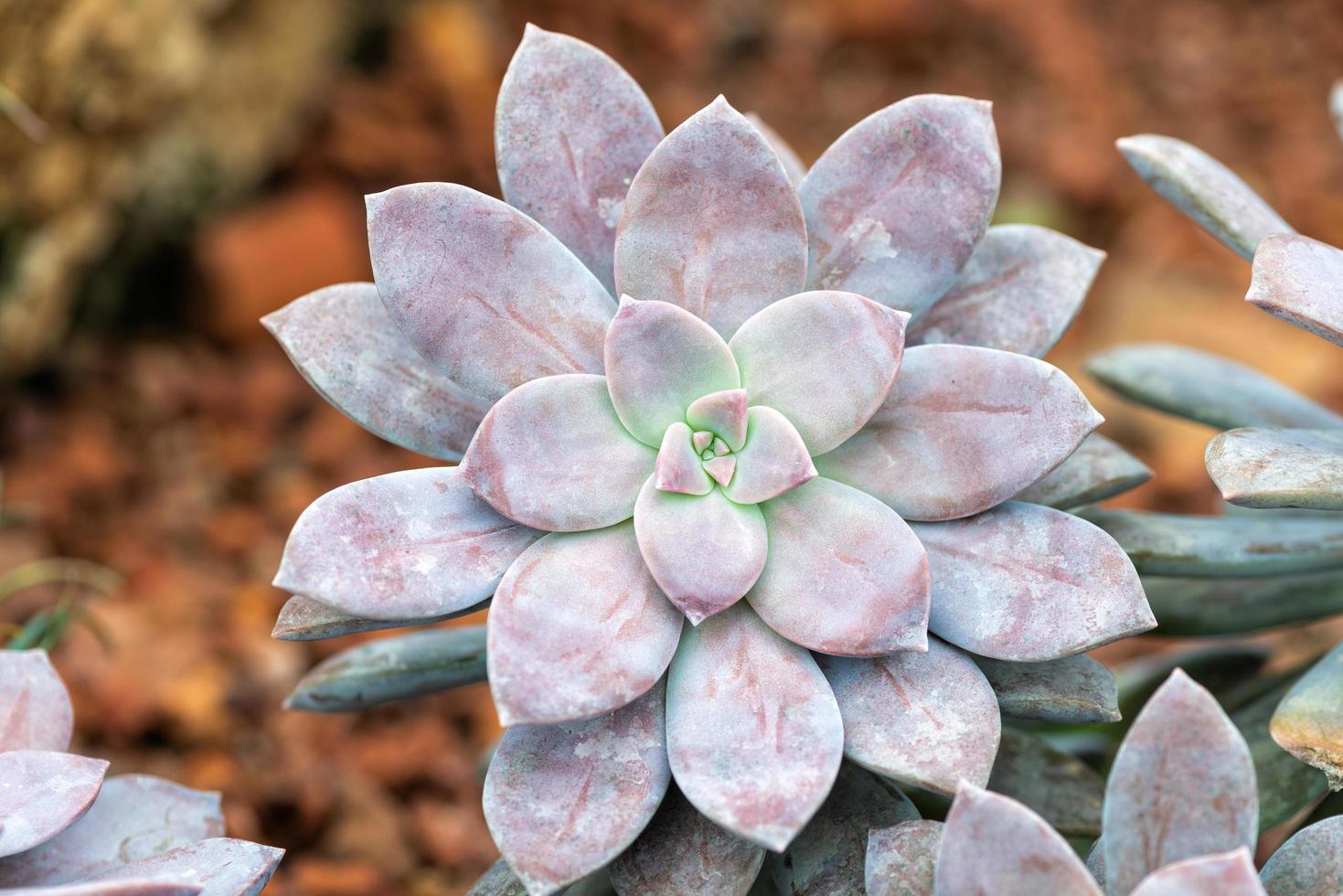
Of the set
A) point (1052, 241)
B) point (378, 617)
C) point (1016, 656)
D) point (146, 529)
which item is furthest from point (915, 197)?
point (146, 529)

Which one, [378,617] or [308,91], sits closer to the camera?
[378,617]

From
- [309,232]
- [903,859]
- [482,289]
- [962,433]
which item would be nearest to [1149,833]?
[903,859]

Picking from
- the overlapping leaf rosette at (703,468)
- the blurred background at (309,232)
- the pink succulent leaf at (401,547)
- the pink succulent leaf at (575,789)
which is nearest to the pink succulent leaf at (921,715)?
the overlapping leaf rosette at (703,468)

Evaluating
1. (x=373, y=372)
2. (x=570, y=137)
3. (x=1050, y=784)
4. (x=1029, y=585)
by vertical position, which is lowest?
(x=1050, y=784)

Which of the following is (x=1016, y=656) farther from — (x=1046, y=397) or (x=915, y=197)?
(x=915, y=197)

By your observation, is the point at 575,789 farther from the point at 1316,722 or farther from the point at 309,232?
the point at 309,232

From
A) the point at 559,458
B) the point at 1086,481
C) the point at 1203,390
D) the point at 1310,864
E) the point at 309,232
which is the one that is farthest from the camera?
the point at 309,232
